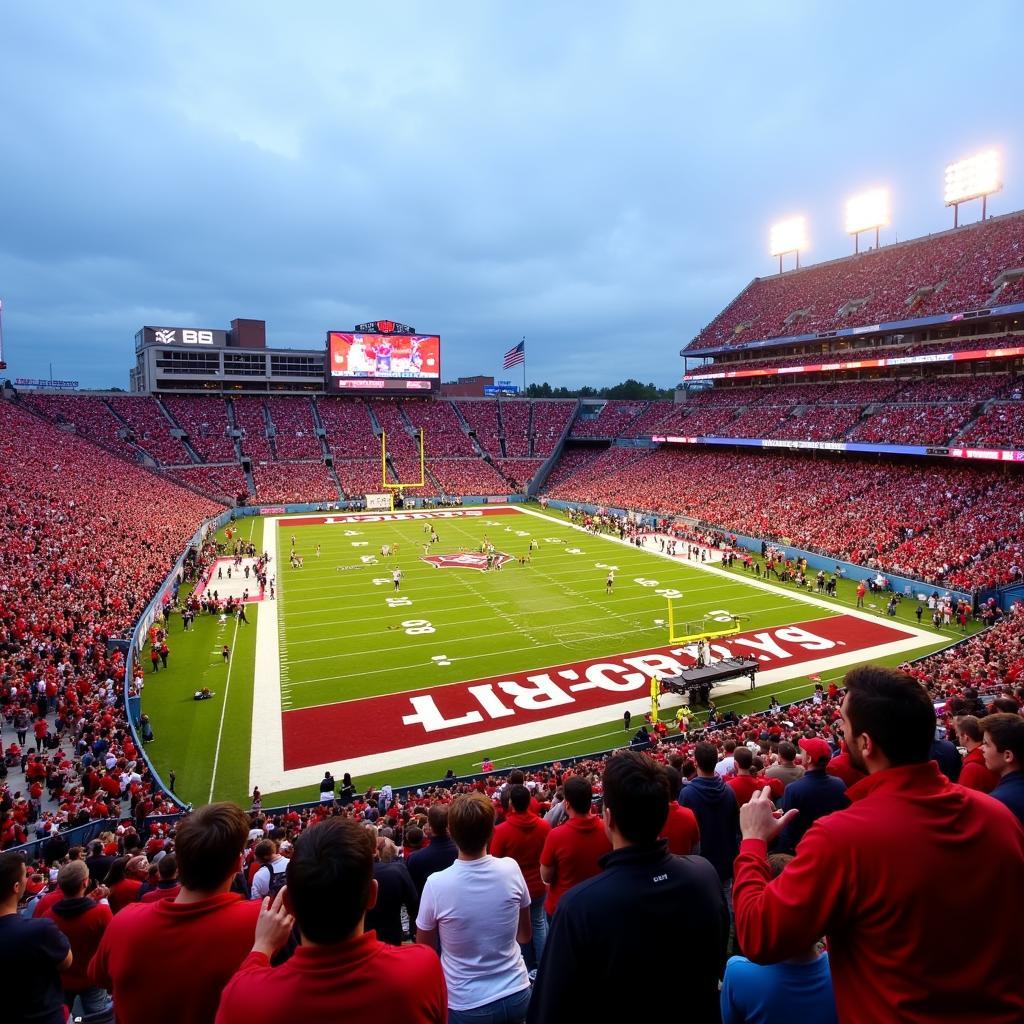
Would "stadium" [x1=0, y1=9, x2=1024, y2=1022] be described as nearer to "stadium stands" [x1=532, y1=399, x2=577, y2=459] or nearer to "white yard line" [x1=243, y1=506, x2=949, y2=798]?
"white yard line" [x1=243, y1=506, x2=949, y2=798]

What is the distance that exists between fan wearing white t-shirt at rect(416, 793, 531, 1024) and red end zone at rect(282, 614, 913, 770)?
1405 centimetres

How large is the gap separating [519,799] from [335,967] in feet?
10.8

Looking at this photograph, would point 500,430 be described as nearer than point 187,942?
No

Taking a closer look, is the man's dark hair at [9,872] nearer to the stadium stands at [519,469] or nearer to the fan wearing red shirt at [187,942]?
the fan wearing red shirt at [187,942]

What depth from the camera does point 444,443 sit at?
231 feet

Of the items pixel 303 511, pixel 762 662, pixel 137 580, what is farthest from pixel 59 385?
pixel 762 662

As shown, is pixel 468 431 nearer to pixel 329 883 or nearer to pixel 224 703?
pixel 224 703

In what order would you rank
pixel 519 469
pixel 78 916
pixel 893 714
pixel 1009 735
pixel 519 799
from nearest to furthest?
pixel 893 714, pixel 1009 735, pixel 78 916, pixel 519 799, pixel 519 469

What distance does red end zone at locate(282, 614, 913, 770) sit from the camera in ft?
57.8

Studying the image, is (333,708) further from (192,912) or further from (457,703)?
(192,912)

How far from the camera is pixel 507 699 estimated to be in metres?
20.0

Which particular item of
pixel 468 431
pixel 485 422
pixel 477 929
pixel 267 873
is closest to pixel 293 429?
pixel 468 431

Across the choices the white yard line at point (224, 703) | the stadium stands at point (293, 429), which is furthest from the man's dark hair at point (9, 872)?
the stadium stands at point (293, 429)

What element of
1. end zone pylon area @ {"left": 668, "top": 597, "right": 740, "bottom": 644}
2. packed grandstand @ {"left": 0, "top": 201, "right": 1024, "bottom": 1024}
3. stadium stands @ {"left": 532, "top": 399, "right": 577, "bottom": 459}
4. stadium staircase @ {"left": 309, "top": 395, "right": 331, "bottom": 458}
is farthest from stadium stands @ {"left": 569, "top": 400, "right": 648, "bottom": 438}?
end zone pylon area @ {"left": 668, "top": 597, "right": 740, "bottom": 644}
